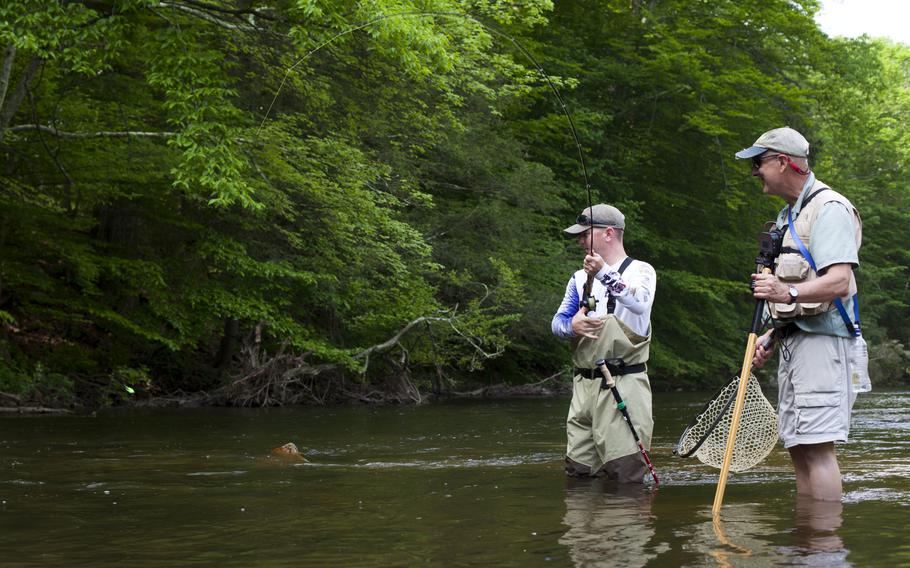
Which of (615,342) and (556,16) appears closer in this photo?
(615,342)

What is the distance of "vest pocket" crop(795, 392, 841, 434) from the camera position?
17.4 feet

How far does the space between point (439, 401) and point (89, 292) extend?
6366 millimetres

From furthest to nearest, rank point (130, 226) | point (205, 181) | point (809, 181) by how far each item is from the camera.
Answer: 1. point (130, 226)
2. point (205, 181)
3. point (809, 181)

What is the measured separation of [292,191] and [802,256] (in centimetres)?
1212

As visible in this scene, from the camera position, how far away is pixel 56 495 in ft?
22.9

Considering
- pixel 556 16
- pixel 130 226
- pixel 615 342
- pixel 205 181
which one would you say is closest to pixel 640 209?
pixel 556 16

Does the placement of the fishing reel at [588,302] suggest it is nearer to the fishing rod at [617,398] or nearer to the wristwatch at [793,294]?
the fishing rod at [617,398]

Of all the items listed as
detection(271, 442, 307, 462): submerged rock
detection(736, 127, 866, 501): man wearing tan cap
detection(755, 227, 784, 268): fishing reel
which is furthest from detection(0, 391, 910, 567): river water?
detection(755, 227, 784, 268): fishing reel

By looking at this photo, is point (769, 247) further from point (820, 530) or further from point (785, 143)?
point (820, 530)

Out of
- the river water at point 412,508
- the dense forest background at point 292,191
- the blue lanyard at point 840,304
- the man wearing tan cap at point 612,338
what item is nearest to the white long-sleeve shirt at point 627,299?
the man wearing tan cap at point 612,338

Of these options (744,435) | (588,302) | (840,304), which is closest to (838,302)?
(840,304)

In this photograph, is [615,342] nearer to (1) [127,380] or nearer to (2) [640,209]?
(1) [127,380]

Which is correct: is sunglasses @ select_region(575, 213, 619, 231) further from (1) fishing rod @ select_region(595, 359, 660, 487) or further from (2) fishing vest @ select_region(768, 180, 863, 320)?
(2) fishing vest @ select_region(768, 180, 863, 320)

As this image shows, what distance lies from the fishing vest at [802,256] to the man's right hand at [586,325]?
Result: 129cm
